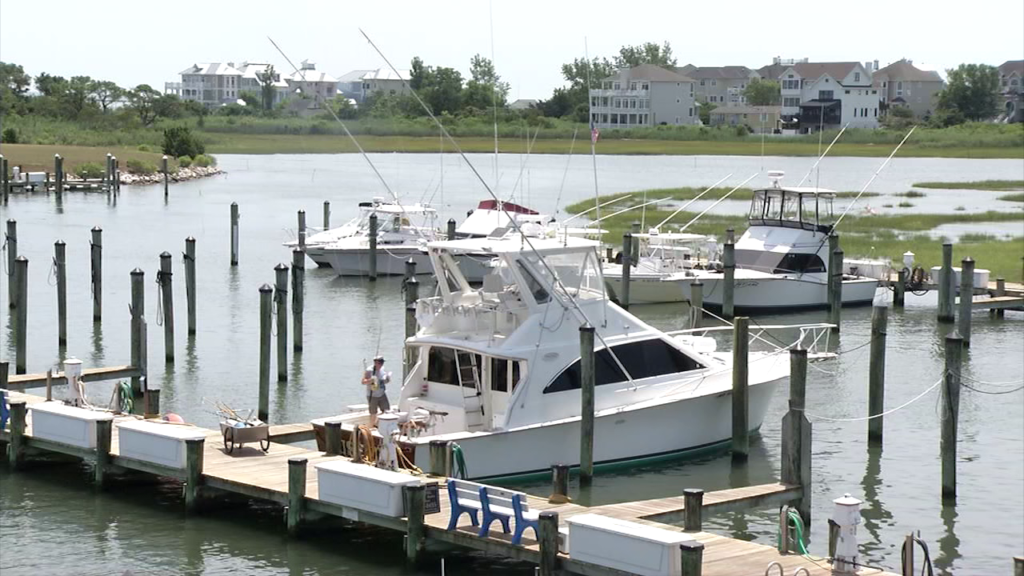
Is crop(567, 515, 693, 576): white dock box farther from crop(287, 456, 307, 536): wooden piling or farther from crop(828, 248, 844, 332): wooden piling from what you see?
crop(828, 248, 844, 332): wooden piling

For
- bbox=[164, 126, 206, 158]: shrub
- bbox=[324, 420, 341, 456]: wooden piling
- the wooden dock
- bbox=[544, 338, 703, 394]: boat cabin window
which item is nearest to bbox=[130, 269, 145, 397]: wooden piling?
the wooden dock

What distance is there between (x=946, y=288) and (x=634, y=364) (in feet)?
69.1

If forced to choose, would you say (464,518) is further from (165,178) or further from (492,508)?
(165,178)

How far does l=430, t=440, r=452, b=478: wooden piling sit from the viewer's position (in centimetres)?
2392

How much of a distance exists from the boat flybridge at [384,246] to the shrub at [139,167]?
49.4m

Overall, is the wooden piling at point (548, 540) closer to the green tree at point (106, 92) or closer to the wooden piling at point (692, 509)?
the wooden piling at point (692, 509)

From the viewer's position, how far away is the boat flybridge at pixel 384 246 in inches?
2228

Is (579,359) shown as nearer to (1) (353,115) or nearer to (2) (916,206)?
(2) (916,206)

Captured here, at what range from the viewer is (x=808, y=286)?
4928 cm

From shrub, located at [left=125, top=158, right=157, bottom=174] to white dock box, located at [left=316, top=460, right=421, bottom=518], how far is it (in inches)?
3354

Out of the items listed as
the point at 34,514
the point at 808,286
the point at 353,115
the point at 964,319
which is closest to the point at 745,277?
the point at 808,286

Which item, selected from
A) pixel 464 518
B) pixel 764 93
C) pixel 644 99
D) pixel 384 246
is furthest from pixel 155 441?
pixel 764 93

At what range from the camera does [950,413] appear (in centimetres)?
2559

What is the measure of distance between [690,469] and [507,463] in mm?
4156
